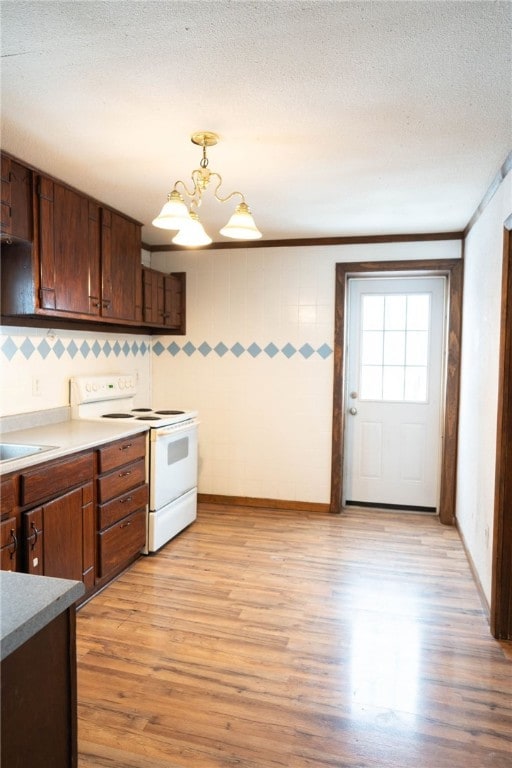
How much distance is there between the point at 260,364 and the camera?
4.58 m

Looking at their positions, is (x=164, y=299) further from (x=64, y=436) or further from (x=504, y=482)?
(x=504, y=482)

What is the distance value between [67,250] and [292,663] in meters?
2.49

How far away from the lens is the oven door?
3439 millimetres

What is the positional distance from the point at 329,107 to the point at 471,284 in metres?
2.11

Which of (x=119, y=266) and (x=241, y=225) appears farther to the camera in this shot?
(x=119, y=266)

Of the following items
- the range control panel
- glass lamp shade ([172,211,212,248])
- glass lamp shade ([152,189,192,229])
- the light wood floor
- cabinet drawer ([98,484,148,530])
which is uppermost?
glass lamp shade ([152,189,192,229])

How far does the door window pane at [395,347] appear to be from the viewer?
14.5ft

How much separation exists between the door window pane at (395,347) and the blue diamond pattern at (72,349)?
95.9 inches

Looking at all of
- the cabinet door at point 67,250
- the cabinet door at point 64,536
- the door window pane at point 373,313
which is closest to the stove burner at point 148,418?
the cabinet door at point 67,250

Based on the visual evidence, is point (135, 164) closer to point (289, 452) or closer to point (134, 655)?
point (134, 655)

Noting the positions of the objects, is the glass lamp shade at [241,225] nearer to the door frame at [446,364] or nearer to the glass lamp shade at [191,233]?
the glass lamp shade at [191,233]

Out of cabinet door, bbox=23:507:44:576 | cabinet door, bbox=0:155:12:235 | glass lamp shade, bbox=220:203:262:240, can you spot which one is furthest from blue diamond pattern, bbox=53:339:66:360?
glass lamp shade, bbox=220:203:262:240

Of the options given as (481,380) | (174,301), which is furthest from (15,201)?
(481,380)

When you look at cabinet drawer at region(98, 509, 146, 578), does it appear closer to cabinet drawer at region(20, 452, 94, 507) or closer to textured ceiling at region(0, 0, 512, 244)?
cabinet drawer at region(20, 452, 94, 507)
